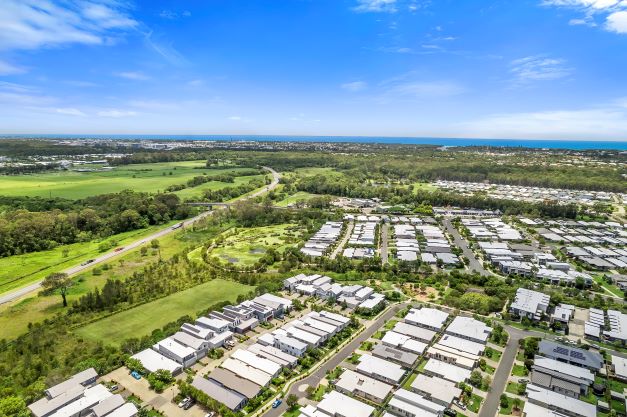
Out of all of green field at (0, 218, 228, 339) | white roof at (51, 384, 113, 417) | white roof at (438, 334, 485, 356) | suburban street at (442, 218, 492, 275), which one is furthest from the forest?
white roof at (438, 334, 485, 356)

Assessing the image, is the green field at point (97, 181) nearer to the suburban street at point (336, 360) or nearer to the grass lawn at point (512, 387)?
the suburban street at point (336, 360)

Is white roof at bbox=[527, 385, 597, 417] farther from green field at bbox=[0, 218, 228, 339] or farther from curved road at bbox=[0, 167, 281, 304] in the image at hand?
curved road at bbox=[0, 167, 281, 304]

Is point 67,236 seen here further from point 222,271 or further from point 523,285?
point 523,285

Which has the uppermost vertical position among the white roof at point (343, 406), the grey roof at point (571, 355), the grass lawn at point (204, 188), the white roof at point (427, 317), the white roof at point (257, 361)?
the grass lawn at point (204, 188)

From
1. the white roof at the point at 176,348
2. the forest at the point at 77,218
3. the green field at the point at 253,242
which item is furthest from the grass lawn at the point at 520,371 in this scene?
the forest at the point at 77,218

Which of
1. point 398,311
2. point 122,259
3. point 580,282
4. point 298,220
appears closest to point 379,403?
point 398,311
